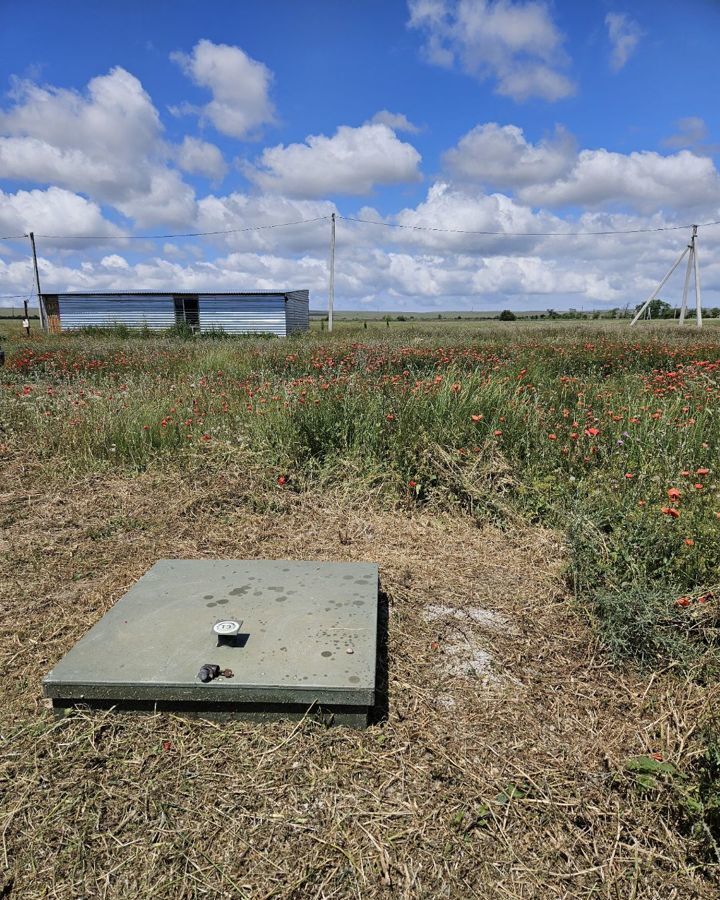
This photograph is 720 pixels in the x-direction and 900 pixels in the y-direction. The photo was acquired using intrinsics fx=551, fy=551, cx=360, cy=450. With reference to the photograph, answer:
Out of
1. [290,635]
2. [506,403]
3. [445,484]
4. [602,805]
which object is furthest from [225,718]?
[506,403]

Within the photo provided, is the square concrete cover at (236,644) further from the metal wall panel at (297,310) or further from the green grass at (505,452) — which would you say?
the metal wall panel at (297,310)

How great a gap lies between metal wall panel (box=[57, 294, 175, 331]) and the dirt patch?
2652cm

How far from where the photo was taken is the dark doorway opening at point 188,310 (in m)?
27.2

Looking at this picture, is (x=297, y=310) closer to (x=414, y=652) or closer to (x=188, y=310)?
(x=188, y=310)

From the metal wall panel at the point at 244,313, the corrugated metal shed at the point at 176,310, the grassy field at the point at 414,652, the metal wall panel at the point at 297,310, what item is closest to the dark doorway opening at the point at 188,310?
the corrugated metal shed at the point at 176,310

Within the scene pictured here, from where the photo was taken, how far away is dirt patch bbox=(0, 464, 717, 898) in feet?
5.02

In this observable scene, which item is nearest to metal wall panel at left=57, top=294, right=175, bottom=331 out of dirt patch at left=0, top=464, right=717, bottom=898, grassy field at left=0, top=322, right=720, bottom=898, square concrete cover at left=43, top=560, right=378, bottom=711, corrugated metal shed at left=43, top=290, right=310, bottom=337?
corrugated metal shed at left=43, top=290, right=310, bottom=337

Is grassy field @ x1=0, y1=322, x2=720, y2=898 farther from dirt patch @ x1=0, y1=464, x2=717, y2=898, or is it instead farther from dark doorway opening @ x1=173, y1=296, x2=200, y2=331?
dark doorway opening @ x1=173, y1=296, x2=200, y2=331

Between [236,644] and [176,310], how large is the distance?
27.6 meters

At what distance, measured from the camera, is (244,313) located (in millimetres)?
26750

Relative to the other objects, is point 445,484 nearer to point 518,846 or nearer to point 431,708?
point 431,708

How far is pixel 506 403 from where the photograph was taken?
15.4 feet

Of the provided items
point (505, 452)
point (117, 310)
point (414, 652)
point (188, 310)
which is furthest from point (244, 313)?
point (414, 652)

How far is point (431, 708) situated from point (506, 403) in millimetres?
3095
